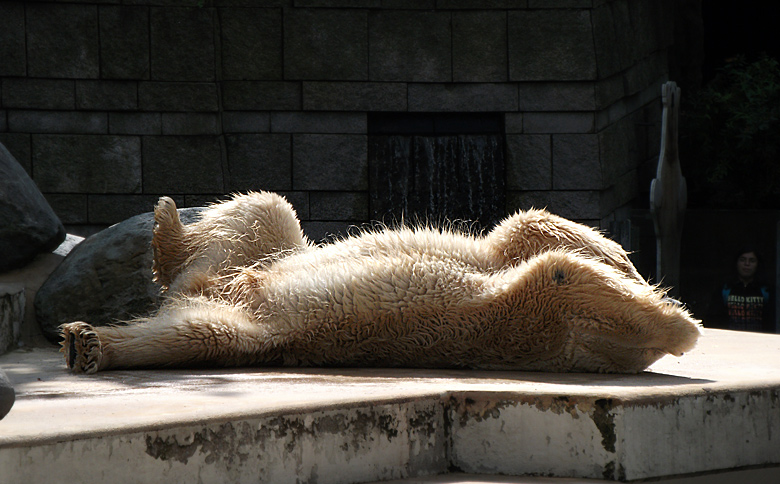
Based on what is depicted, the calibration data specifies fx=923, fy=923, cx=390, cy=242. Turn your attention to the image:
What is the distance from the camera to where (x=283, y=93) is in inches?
347

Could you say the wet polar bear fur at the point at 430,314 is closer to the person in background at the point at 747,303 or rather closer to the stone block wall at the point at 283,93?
the person in background at the point at 747,303

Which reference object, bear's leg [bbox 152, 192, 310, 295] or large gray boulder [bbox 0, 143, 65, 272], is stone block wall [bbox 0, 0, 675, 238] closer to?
large gray boulder [bbox 0, 143, 65, 272]

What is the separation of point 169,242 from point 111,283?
46.9 inches

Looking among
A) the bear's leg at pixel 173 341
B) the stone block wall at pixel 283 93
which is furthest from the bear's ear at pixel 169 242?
the stone block wall at pixel 283 93

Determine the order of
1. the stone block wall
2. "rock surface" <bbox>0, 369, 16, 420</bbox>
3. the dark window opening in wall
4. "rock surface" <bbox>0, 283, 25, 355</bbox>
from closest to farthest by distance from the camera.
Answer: "rock surface" <bbox>0, 369, 16, 420</bbox> → "rock surface" <bbox>0, 283, 25, 355</bbox> → the stone block wall → the dark window opening in wall

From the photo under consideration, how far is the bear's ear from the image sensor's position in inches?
151

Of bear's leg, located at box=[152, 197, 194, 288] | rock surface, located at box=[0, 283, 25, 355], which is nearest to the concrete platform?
bear's leg, located at box=[152, 197, 194, 288]

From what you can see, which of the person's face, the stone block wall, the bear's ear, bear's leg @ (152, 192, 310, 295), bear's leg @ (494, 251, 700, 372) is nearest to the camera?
bear's leg @ (494, 251, 700, 372)

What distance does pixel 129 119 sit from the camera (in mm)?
8609

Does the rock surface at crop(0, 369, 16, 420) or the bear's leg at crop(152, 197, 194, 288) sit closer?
the rock surface at crop(0, 369, 16, 420)

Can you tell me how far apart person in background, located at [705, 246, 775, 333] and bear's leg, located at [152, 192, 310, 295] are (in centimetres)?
493

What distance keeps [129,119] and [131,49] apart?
646 mm

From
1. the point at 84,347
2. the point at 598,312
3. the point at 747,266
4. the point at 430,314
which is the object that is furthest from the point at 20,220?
the point at 747,266

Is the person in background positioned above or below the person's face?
below
